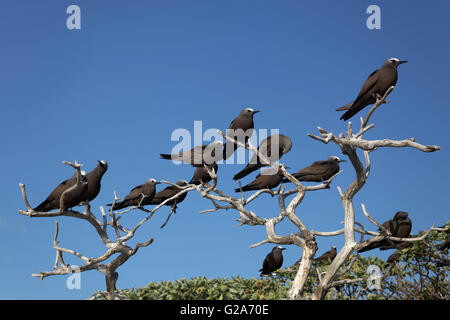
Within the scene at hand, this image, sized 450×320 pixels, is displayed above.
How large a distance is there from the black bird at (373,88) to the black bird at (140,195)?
205 inches

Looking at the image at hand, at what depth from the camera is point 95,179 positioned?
10.2 metres

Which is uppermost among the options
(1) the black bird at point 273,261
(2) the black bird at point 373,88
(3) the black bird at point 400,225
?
(2) the black bird at point 373,88

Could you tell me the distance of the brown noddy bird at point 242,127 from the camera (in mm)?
10320

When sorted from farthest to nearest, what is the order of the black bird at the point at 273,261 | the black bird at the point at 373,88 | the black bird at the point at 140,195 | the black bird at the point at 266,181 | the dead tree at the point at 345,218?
the black bird at the point at 273,261
the black bird at the point at 140,195
the black bird at the point at 266,181
the black bird at the point at 373,88
the dead tree at the point at 345,218

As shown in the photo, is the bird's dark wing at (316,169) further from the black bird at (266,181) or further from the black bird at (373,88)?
the black bird at (373,88)

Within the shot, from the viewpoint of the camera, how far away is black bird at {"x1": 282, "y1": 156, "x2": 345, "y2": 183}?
33.1ft

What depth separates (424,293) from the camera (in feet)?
34.3

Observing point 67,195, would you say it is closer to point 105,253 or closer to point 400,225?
point 105,253

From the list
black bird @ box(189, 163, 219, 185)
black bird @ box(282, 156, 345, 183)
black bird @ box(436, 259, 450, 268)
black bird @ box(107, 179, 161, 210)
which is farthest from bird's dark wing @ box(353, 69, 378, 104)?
black bird @ box(107, 179, 161, 210)

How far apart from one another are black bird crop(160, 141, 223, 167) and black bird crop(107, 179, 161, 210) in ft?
4.44

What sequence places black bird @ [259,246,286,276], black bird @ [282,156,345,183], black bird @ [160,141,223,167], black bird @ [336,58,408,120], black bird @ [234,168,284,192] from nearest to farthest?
1. black bird @ [336,58,408,120]
2. black bird @ [234,168,284,192]
3. black bird @ [282,156,345,183]
4. black bird @ [160,141,223,167]
5. black bird @ [259,246,286,276]

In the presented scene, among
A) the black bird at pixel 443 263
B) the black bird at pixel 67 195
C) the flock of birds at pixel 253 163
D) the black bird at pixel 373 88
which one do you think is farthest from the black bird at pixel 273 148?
the black bird at pixel 443 263

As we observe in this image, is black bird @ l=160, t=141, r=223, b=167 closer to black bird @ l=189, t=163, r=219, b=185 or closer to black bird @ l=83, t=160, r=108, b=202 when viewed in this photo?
black bird @ l=189, t=163, r=219, b=185
